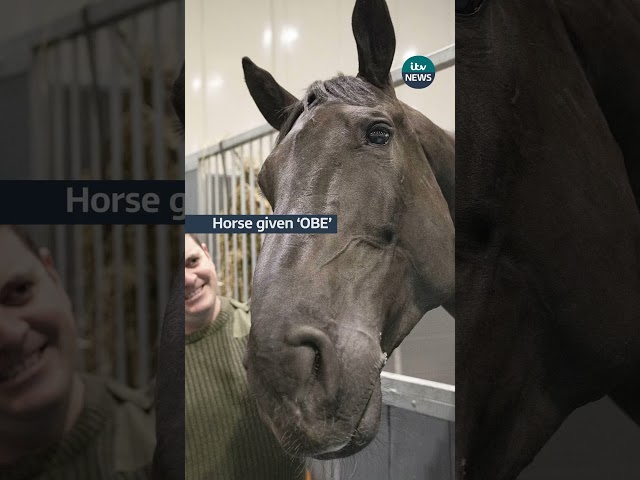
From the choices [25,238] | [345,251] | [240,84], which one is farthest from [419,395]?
[25,238]

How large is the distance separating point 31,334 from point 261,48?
2.37 ft

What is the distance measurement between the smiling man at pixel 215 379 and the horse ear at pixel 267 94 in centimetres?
30

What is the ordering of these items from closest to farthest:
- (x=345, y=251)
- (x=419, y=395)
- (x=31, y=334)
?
(x=31, y=334)
(x=345, y=251)
(x=419, y=395)

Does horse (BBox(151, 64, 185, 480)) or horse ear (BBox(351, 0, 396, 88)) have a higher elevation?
horse ear (BBox(351, 0, 396, 88))

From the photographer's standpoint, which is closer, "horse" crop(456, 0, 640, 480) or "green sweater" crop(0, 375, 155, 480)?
"green sweater" crop(0, 375, 155, 480)

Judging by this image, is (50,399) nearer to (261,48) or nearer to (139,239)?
(139,239)

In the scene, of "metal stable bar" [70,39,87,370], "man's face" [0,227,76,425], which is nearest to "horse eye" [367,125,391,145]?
"metal stable bar" [70,39,87,370]

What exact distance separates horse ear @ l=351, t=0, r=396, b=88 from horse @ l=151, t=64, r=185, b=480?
38 cm

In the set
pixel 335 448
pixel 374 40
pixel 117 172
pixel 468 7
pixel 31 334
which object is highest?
pixel 468 7

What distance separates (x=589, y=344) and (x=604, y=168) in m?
0.41

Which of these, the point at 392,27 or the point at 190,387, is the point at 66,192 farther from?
the point at 392,27

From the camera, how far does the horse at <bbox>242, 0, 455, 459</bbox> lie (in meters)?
1.63

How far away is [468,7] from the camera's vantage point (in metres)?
1.94
